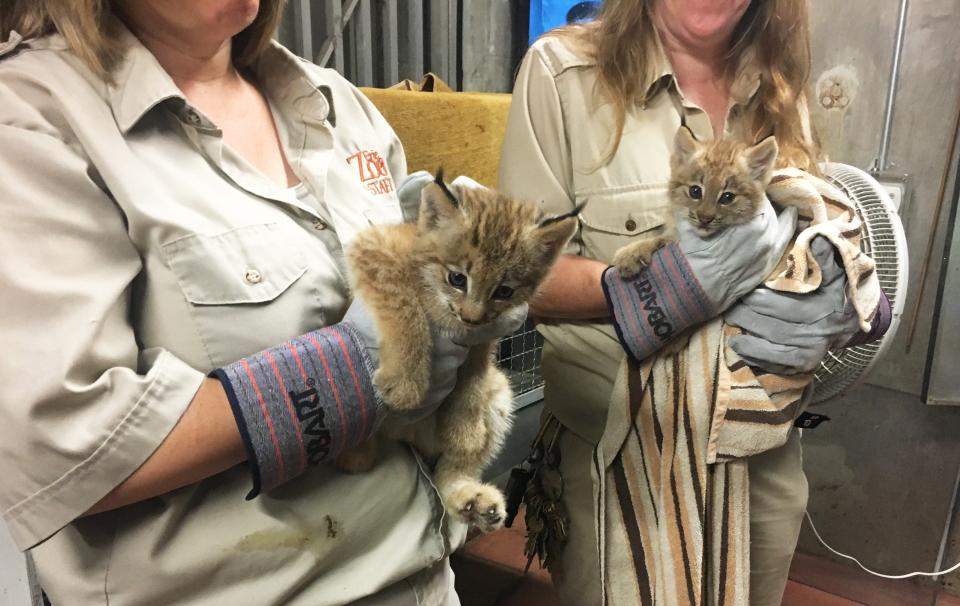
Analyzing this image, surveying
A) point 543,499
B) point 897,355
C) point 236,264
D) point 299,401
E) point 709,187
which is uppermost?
point 709,187

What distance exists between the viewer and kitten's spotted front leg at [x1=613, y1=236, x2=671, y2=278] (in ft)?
5.25

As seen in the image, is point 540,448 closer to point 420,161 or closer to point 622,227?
point 622,227

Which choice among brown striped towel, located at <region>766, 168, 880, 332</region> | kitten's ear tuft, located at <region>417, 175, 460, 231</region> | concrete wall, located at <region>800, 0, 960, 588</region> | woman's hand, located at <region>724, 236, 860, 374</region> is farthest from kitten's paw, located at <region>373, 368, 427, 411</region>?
concrete wall, located at <region>800, 0, 960, 588</region>

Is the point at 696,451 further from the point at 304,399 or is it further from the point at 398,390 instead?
the point at 304,399

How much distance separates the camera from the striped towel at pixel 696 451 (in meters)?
1.58

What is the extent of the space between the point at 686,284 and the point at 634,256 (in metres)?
0.15

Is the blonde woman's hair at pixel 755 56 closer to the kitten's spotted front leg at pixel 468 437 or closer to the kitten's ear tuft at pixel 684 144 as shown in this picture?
the kitten's ear tuft at pixel 684 144

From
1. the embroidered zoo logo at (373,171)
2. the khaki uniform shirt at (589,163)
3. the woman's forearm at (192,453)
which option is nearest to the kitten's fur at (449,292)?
the embroidered zoo logo at (373,171)

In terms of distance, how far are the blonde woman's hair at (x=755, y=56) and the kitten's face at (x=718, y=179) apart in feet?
0.54

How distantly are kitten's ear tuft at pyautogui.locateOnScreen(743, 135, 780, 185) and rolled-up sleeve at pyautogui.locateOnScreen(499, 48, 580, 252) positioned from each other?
1.64 ft

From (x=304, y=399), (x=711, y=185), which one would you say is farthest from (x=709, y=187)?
(x=304, y=399)

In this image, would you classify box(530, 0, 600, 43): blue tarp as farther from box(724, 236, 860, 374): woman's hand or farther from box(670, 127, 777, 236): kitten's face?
box(724, 236, 860, 374): woman's hand

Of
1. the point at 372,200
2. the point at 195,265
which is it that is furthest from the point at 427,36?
the point at 195,265

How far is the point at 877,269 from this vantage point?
6.40ft
